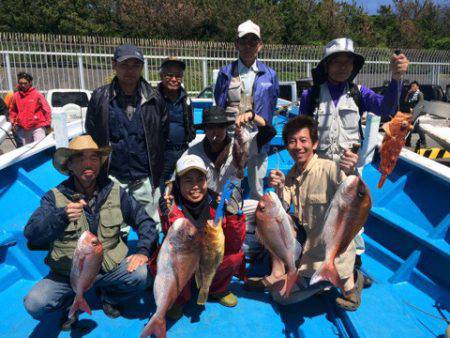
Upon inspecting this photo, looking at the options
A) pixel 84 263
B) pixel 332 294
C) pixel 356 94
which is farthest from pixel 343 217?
pixel 84 263

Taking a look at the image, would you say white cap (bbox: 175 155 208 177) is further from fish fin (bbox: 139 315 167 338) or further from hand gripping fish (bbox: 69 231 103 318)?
fish fin (bbox: 139 315 167 338)

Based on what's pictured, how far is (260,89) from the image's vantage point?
13.7 ft

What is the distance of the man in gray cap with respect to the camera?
3.46 metres

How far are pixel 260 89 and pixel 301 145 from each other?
1.27m

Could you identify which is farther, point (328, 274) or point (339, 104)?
point (339, 104)

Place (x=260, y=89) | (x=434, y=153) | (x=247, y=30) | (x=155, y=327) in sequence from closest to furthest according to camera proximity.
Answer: (x=155, y=327) < (x=247, y=30) < (x=260, y=89) < (x=434, y=153)

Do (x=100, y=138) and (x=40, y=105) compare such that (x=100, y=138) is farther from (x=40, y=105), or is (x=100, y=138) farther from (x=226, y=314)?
(x=40, y=105)

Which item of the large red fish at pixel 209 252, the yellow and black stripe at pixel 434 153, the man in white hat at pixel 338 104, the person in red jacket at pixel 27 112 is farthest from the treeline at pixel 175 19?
the large red fish at pixel 209 252

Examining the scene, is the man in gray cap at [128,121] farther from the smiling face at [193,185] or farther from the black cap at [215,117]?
the smiling face at [193,185]

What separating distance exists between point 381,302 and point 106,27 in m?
33.4

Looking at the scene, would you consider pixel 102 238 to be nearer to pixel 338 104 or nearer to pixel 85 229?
pixel 85 229

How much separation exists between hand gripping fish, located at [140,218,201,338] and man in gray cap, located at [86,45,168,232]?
48.4 inches

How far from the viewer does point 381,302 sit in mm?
3312

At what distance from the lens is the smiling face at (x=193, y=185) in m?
3.10
